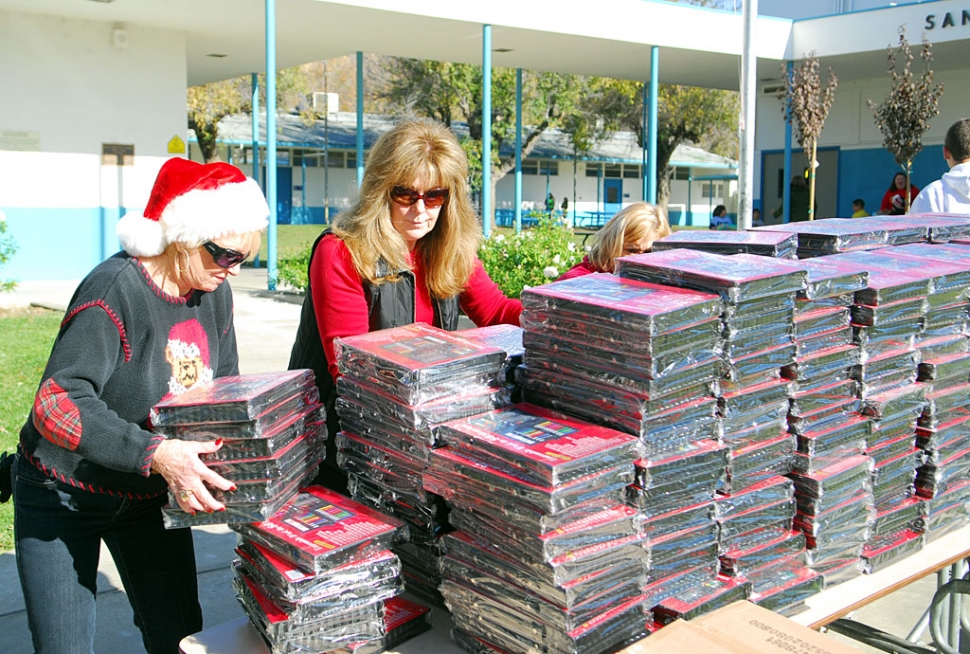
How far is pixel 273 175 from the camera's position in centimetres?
1487

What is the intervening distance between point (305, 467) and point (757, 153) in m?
26.1

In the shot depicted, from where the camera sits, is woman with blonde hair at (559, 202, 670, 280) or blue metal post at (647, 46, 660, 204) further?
blue metal post at (647, 46, 660, 204)

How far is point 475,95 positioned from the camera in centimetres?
3434

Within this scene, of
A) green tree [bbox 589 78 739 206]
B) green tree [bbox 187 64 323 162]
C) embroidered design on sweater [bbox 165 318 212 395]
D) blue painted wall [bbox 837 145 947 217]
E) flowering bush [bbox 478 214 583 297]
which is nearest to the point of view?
embroidered design on sweater [bbox 165 318 212 395]

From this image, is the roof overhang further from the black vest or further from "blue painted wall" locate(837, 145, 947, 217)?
the black vest

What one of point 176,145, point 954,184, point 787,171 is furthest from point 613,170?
point 954,184

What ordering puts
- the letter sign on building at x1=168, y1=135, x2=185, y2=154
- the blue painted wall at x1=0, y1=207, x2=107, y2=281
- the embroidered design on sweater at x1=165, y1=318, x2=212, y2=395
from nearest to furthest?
the embroidered design on sweater at x1=165, y1=318, x2=212, y2=395 < the blue painted wall at x1=0, y1=207, x2=107, y2=281 < the letter sign on building at x1=168, y1=135, x2=185, y2=154

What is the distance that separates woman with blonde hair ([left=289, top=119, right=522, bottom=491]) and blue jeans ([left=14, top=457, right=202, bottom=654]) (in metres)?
0.54

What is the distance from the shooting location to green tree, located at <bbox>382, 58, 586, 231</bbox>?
33.9 m

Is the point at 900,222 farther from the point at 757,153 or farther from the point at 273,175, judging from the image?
the point at 757,153

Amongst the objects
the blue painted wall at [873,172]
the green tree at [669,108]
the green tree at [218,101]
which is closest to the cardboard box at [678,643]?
the blue painted wall at [873,172]

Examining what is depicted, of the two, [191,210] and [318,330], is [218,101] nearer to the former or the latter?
[318,330]

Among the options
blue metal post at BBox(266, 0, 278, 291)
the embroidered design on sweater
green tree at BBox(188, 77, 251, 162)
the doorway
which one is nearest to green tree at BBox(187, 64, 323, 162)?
green tree at BBox(188, 77, 251, 162)

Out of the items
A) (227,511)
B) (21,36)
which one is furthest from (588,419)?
(21,36)
